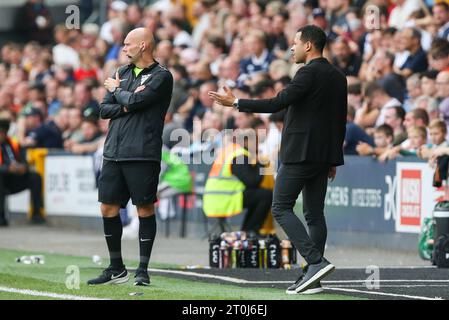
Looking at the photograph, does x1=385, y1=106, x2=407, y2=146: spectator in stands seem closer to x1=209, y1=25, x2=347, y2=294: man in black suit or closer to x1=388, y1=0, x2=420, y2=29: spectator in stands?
x1=388, y1=0, x2=420, y2=29: spectator in stands

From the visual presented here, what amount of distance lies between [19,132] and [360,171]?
911cm

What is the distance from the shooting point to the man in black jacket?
12.2 metres

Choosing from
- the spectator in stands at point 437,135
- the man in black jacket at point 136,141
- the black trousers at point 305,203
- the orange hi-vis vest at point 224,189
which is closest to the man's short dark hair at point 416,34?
the spectator in stands at point 437,135

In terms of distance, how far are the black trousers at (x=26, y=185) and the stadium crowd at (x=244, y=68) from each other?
0.77 meters

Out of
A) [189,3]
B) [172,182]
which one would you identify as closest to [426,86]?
[172,182]

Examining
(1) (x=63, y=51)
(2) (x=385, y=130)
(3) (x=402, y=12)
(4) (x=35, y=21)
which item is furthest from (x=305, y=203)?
(4) (x=35, y=21)

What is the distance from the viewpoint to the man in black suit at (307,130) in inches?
459

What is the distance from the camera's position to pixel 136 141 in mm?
12234

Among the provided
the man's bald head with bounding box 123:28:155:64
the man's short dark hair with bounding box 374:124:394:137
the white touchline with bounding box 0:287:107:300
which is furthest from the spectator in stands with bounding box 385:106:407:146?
the white touchline with bounding box 0:287:107:300

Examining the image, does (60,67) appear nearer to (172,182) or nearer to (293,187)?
(172,182)

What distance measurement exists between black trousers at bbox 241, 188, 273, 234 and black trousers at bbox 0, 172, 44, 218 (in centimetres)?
661

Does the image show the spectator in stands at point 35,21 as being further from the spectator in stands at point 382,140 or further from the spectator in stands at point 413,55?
the spectator in stands at point 382,140

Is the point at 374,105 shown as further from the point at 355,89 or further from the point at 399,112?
the point at 399,112

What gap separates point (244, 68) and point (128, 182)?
1046cm
